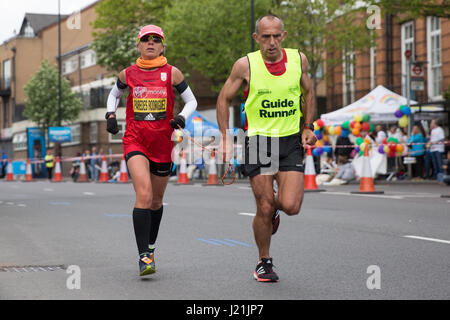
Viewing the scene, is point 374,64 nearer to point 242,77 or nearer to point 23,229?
point 23,229

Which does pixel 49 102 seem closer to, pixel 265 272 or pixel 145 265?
pixel 145 265

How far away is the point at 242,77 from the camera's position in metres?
6.31

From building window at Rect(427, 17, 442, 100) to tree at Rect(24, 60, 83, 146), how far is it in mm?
31527

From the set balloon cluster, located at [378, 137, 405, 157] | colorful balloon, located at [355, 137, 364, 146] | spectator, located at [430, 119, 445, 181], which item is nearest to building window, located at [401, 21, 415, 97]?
colorful balloon, located at [355, 137, 364, 146]

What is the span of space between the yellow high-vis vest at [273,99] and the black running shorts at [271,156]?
54mm

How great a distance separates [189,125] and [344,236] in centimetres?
2100

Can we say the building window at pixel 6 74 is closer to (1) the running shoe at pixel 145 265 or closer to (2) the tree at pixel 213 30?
(2) the tree at pixel 213 30

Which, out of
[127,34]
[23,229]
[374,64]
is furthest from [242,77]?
[127,34]

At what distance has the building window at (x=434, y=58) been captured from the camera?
105 feet

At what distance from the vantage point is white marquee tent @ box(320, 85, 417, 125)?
25.8 meters

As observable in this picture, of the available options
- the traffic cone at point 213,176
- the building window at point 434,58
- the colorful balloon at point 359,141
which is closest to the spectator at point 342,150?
the colorful balloon at point 359,141

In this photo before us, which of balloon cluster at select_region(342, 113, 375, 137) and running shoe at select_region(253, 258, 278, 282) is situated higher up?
balloon cluster at select_region(342, 113, 375, 137)

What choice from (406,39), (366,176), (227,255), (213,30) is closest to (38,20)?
(213,30)

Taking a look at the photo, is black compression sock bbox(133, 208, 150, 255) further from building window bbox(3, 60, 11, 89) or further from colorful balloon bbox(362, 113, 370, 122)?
building window bbox(3, 60, 11, 89)
